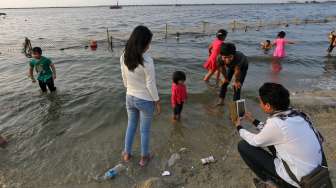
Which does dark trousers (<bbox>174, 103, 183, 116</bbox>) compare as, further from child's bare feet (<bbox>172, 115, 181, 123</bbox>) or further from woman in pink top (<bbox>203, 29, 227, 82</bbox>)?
woman in pink top (<bbox>203, 29, 227, 82</bbox>)

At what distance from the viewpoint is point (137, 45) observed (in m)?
3.34

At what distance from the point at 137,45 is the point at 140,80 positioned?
589mm

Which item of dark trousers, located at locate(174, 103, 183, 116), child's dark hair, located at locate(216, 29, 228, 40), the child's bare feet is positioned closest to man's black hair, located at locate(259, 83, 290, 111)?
dark trousers, located at locate(174, 103, 183, 116)

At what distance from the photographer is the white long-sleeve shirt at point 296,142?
8.64ft

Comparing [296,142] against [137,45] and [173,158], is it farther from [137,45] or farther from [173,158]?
[173,158]

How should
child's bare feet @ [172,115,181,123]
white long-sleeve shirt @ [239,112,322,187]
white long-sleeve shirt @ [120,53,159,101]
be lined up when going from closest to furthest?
white long-sleeve shirt @ [239,112,322,187], white long-sleeve shirt @ [120,53,159,101], child's bare feet @ [172,115,181,123]

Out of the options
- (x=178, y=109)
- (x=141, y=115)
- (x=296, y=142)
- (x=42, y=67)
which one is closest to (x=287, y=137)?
(x=296, y=142)

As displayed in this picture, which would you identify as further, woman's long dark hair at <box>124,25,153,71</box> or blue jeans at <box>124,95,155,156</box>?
blue jeans at <box>124,95,155,156</box>

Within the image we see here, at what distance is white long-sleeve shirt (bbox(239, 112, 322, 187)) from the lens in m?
2.63

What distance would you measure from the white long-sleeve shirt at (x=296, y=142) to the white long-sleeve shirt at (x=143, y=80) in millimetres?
1677

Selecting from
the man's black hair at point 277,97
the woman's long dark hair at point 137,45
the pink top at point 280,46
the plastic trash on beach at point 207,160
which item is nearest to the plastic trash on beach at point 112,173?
the plastic trash on beach at point 207,160

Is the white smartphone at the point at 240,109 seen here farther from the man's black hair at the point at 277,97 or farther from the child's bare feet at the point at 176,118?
the child's bare feet at the point at 176,118

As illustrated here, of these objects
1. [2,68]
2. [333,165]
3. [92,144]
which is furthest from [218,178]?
[2,68]

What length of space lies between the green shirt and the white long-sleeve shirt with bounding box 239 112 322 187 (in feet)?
21.7
